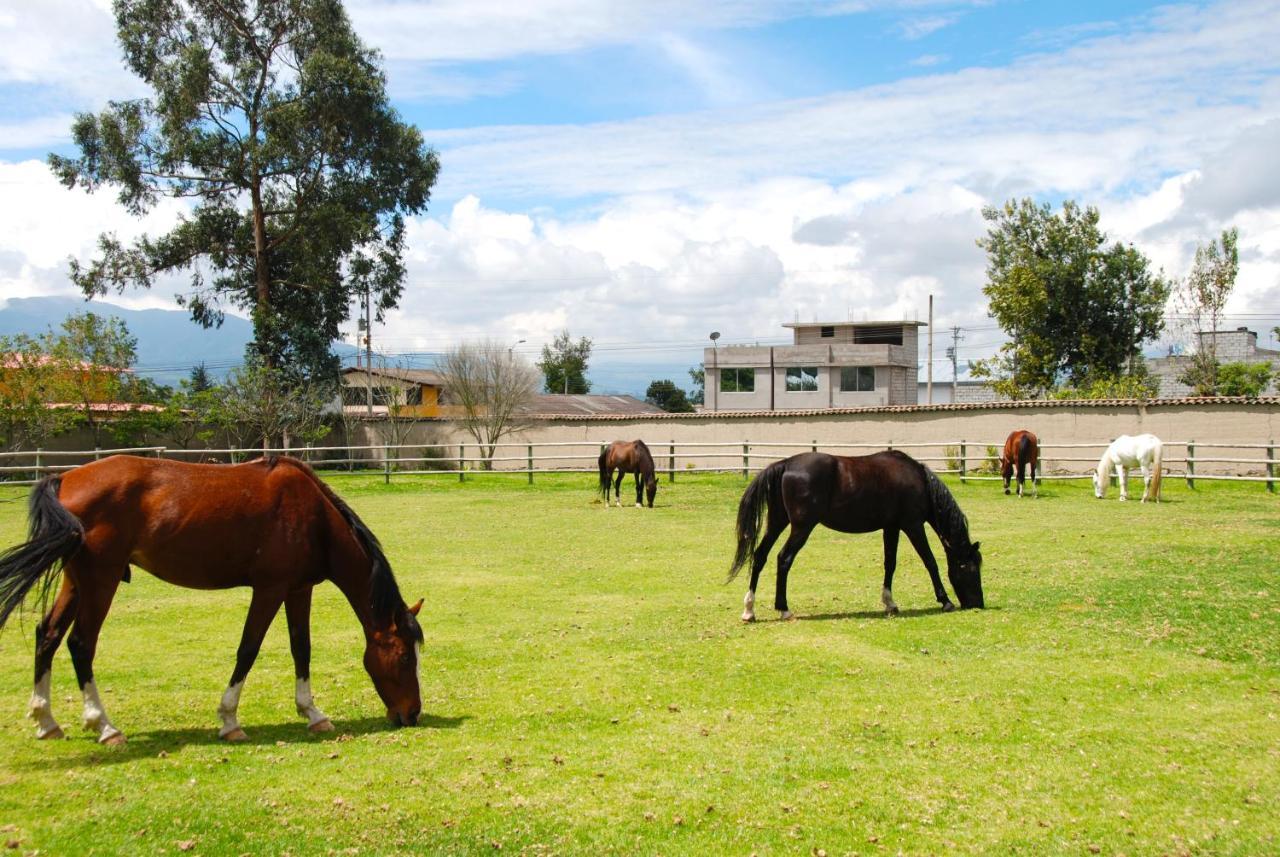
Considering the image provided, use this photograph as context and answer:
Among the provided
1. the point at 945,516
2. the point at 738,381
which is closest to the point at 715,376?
the point at 738,381

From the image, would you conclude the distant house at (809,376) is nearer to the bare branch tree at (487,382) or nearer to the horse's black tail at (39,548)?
the bare branch tree at (487,382)

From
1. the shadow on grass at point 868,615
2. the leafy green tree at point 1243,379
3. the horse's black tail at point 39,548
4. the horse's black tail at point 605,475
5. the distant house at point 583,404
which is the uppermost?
the leafy green tree at point 1243,379

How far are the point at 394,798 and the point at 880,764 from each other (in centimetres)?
261

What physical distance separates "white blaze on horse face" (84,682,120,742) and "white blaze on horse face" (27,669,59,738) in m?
0.23

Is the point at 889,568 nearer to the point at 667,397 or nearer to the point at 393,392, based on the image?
the point at 393,392

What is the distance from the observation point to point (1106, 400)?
28219mm

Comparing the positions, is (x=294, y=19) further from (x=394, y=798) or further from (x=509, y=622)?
(x=394, y=798)

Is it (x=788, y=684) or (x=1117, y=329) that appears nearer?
(x=788, y=684)

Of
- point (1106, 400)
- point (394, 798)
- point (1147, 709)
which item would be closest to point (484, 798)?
point (394, 798)

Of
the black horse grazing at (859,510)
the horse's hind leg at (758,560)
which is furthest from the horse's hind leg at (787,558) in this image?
the horse's hind leg at (758,560)

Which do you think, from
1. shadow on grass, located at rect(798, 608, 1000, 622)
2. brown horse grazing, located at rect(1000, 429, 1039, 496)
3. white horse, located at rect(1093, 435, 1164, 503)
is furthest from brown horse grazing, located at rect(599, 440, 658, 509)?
shadow on grass, located at rect(798, 608, 1000, 622)

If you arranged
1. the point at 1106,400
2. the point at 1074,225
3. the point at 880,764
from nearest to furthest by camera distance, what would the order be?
the point at 880,764 → the point at 1106,400 → the point at 1074,225

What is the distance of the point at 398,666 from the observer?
652 centimetres

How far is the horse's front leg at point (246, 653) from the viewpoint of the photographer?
6262 mm
